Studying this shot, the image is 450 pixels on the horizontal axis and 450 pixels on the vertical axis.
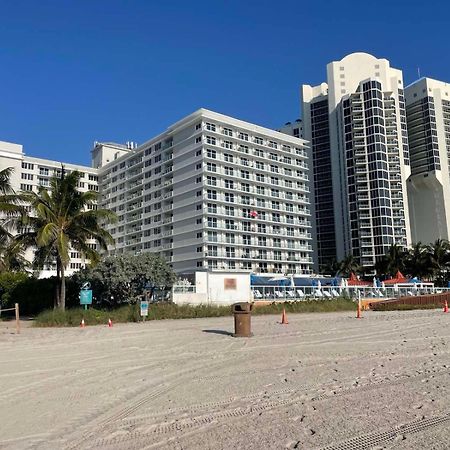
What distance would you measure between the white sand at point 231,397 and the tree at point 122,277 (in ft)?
67.5

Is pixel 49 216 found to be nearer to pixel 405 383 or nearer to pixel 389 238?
pixel 405 383

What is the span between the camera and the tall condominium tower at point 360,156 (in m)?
112

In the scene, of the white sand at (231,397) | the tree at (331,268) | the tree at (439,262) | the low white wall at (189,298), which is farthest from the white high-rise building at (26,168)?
the white sand at (231,397)

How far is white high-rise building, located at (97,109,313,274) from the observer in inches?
3374

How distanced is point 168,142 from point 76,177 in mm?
62581

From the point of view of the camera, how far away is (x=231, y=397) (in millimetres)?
7383

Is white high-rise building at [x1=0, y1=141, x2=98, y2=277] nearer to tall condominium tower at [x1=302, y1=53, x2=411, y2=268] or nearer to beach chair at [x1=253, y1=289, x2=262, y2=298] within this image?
beach chair at [x1=253, y1=289, x2=262, y2=298]

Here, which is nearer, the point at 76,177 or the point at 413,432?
the point at 413,432

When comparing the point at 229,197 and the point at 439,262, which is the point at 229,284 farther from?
the point at 439,262

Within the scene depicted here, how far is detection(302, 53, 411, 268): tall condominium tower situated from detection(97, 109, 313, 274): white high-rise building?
1877 cm

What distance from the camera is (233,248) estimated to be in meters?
87.4

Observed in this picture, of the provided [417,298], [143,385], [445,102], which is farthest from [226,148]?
[143,385]

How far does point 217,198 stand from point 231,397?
7991cm

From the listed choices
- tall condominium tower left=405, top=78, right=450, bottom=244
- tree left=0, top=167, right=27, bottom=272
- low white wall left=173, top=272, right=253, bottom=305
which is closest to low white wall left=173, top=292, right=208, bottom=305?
low white wall left=173, top=272, right=253, bottom=305
